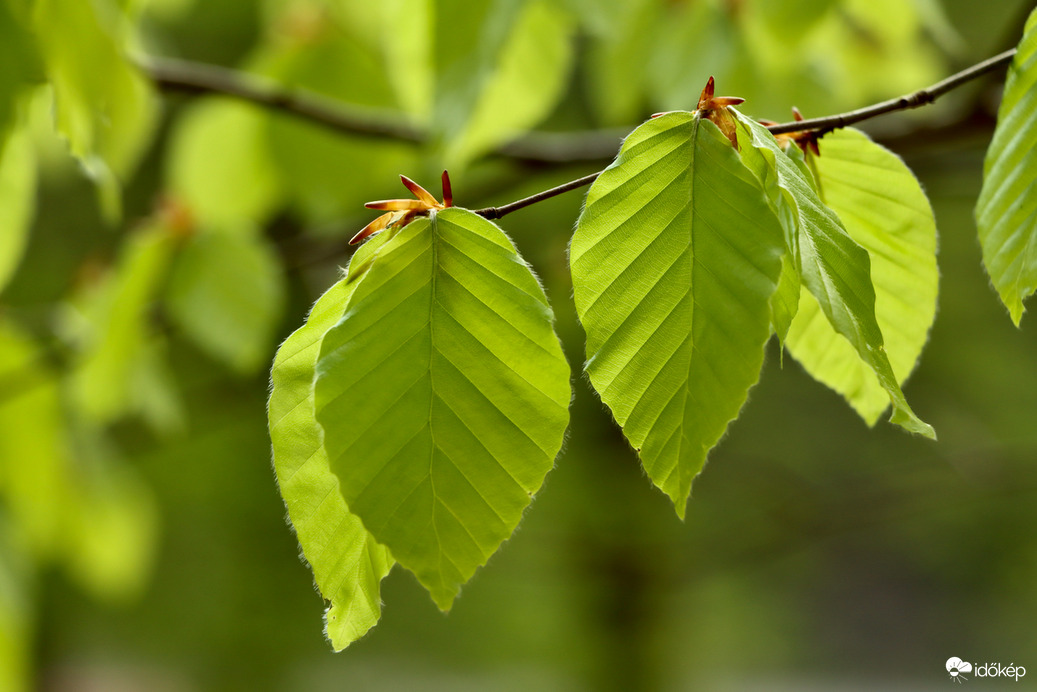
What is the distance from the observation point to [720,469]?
3037mm

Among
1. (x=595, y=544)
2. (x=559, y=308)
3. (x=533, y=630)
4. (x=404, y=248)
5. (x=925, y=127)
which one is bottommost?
(x=533, y=630)

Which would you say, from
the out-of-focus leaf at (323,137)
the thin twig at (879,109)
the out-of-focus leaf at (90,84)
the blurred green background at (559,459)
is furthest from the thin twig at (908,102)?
the out-of-focus leaf at (323,137)

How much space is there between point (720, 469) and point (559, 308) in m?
1.29

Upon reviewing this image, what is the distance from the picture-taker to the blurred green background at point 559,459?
913 mm

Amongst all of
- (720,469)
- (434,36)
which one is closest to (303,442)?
(434,36)

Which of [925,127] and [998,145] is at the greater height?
[998,145]

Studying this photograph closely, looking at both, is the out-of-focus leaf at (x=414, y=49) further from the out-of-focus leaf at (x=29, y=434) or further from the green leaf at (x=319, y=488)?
the out-of-focus leaf at (x=29, y=434)

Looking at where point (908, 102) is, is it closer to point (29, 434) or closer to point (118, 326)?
point (118, 326)

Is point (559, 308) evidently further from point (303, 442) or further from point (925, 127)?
point (303, 442)

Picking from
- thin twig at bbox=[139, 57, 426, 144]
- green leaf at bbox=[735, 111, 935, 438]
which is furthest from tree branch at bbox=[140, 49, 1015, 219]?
green leaf at bbox=[735, 111, 935, 438]

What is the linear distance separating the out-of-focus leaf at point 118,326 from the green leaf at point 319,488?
0.64 meters

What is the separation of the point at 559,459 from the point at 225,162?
6.69 ft

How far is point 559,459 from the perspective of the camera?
3008 mm

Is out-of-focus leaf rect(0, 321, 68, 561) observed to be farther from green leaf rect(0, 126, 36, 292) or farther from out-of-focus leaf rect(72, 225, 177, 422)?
green leaf rect(0, 126, 36, 292)
